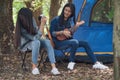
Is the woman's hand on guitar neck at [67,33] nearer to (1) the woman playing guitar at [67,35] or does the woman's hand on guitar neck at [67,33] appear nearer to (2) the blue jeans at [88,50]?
(1) the woman playing guitar at [67,35]

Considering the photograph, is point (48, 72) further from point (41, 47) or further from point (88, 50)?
point (88, 50)

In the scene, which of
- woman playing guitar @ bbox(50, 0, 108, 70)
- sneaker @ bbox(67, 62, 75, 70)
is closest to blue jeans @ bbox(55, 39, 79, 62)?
woman playing guitar @ bbox(50, 0, 108, 70)

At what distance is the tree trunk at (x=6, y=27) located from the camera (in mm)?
7207

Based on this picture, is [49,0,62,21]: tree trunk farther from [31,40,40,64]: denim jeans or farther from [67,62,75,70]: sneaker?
[31,40,40,64]: denim jeans

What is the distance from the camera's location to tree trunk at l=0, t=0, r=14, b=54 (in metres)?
7.21

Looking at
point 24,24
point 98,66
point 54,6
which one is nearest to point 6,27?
point 24,24

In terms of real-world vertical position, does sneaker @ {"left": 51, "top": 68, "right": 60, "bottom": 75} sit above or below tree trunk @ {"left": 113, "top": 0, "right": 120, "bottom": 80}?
below

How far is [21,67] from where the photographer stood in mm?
6547

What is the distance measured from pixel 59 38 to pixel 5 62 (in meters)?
1.17

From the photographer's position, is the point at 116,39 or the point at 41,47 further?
the point at 41,47

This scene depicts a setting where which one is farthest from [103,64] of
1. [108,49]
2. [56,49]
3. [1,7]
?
[1,7]

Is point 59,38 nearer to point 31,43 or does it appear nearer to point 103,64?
point 31,43

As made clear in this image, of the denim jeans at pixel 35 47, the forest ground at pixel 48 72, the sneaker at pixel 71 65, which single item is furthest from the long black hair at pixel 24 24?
the sneaker at pixel 71 65

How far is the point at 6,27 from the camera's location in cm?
725
